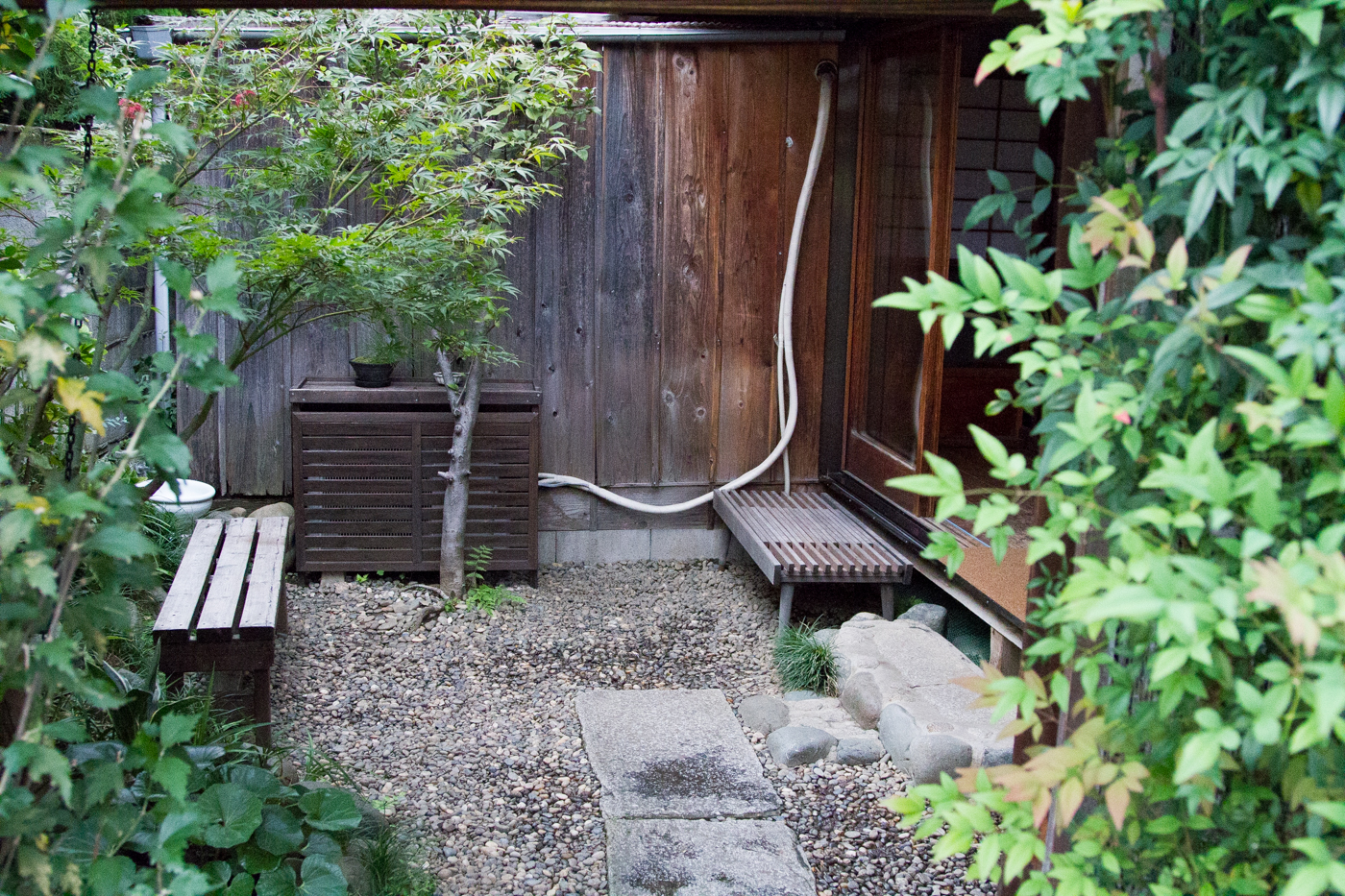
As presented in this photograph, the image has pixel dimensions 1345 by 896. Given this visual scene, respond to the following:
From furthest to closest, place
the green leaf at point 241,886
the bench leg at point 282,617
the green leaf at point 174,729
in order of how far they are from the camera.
Answer: 1. the bench leg at point 282,617
2. the green leaf at point 241,886
3. the green leaf at point 174,729

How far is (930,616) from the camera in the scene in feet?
13.3

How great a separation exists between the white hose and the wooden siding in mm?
56

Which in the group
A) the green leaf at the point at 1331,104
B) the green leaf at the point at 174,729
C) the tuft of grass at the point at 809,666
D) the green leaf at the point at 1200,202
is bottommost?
the tuft of grass at the point at 809,666

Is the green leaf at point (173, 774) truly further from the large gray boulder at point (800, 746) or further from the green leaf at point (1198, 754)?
the large gray boulder at point (800, 746)

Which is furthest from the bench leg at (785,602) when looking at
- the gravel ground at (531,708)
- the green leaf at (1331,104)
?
the green leaf at (1331,104)

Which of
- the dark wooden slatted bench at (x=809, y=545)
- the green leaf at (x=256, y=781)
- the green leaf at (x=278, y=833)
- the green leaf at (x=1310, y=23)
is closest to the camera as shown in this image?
the green leaf at (x=1310, y=23)

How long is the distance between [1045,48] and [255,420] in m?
4.34

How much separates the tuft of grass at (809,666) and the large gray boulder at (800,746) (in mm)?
418

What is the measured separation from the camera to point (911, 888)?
2623 mm

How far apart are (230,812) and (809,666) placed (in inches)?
85.0

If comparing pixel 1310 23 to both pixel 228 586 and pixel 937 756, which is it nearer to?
pixel 937 756

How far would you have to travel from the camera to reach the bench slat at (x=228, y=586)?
9.18 feet

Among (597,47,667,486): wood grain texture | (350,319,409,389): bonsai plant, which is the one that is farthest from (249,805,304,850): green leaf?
(597,47,667,486): wood grain texture

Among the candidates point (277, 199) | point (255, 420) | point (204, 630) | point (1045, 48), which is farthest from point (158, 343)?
point (1045, 48)
